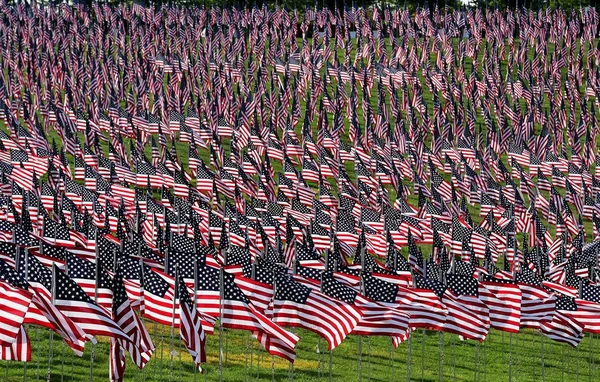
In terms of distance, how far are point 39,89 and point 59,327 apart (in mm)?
56837

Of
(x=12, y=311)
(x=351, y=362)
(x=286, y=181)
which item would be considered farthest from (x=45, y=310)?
(x=286, y=181)

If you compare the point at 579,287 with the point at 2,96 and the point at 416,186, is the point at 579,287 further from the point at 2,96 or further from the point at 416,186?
the point at 2,96

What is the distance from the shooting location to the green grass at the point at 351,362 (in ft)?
122

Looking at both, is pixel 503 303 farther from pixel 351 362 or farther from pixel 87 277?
pixel 87 277

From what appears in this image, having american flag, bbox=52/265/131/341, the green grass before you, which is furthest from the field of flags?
the green grass

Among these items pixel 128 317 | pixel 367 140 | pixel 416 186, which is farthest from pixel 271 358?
pixel 367 140

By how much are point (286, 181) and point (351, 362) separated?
54.8ft

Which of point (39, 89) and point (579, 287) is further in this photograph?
point (39, 89)

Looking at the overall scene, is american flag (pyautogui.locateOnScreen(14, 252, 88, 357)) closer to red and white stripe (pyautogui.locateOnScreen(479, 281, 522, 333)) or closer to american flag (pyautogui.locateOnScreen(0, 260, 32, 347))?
american flag (pyautogui.locateOnScreen(0, 260, 32, 347))

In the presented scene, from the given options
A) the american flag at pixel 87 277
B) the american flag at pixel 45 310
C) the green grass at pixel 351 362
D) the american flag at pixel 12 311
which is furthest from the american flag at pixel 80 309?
the green grass at pixel 351 362

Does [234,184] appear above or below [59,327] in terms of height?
below

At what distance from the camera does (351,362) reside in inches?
1628

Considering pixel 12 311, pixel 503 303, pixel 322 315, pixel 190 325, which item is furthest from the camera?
pixel 503 303

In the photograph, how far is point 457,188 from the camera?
205ft
